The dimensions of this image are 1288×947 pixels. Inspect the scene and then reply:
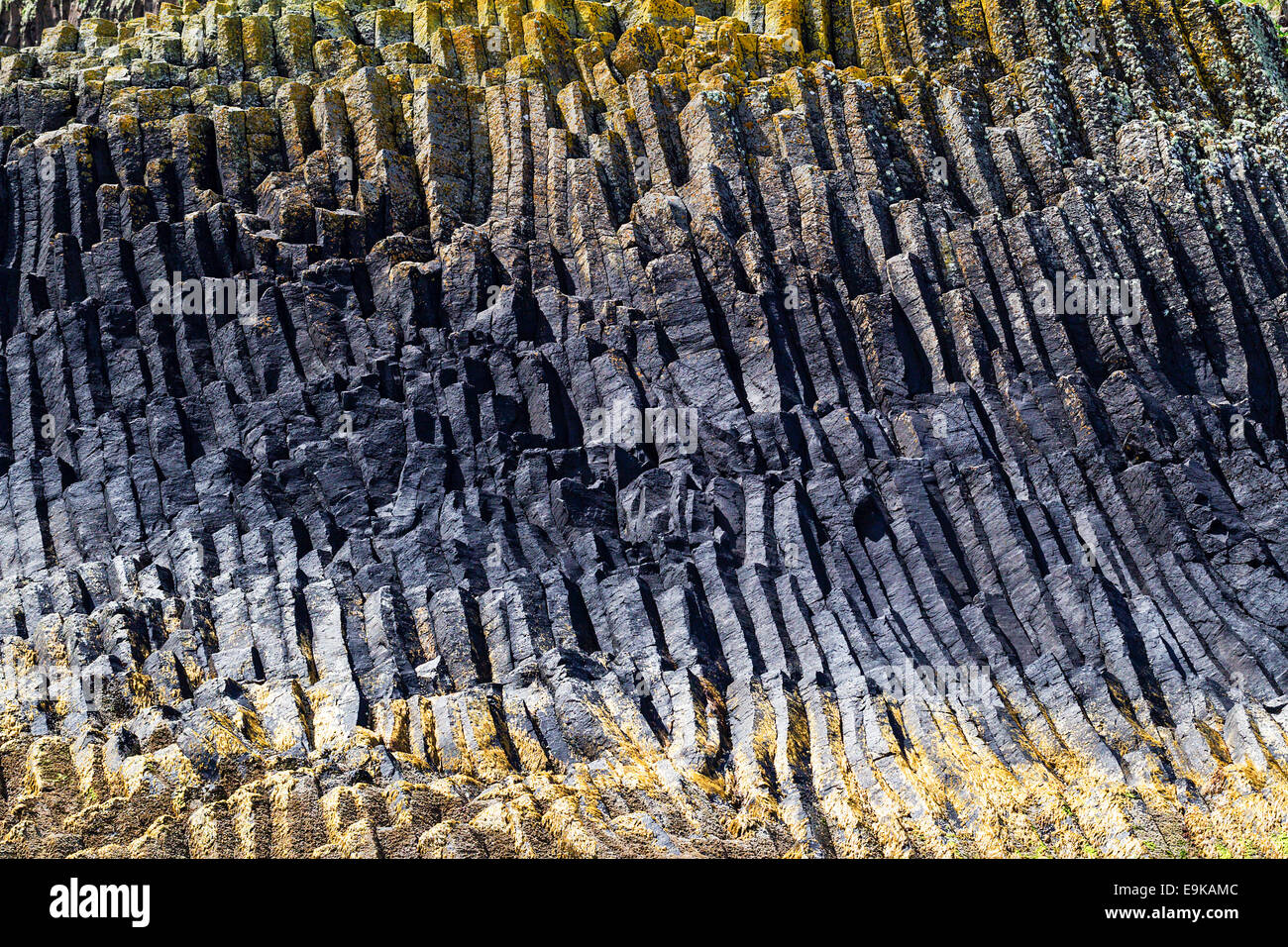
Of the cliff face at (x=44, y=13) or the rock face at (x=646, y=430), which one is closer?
the rock face at (x=646, y=430)

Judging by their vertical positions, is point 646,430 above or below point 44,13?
below

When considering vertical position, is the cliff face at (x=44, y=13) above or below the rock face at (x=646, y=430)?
above

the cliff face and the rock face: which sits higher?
the cliff face

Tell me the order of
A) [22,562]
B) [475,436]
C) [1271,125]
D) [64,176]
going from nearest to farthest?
1. [22,562]
2. [475,436]
3. [64,176]
4. [1271,125]

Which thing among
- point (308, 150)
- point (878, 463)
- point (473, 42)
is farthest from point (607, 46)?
point (878, 463)

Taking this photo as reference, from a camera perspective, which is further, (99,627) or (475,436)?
(475,436)

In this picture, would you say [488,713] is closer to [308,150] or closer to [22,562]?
[22,562]

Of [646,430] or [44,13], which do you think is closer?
[646,430]

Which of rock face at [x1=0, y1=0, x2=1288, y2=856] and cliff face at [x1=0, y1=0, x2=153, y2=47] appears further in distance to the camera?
cliff face at [x1=0, y1=0, x2=153, y2=47]
